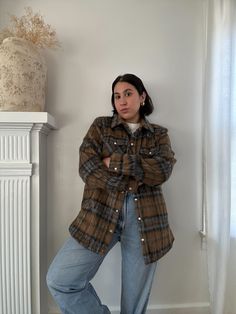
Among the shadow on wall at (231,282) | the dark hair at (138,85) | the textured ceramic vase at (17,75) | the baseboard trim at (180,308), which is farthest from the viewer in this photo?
the baseboard trim at (180,308)

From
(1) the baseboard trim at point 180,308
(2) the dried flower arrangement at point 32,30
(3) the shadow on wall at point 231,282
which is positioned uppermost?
(2) the dried flower arrangement at point 32,30

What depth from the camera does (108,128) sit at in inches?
60.4

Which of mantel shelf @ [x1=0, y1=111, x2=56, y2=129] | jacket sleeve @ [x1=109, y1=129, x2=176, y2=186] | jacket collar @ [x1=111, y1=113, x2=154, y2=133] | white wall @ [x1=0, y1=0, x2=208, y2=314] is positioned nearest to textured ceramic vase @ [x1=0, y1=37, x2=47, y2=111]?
mantel shelf @ [x1=0, y1=111, x2=56, y2=129]

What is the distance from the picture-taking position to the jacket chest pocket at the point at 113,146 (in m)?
1.48

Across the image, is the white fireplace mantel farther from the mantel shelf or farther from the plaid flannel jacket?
the plaid flannel jacket

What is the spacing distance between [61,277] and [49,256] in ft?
1.53

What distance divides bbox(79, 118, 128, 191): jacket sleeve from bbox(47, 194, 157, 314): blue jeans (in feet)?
0.45

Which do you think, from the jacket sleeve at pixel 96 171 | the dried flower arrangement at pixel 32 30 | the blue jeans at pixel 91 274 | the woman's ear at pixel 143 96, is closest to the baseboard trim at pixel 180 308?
the blue jeans at pixel 91 274

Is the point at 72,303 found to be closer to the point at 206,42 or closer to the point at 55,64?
the point at 55,64

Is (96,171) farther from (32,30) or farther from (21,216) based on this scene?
(32,30)

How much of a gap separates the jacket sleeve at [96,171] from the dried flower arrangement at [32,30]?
26.7 inches

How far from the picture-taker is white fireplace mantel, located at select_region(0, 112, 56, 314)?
4.90 feet

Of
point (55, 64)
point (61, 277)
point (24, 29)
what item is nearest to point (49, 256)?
point (61, 277)

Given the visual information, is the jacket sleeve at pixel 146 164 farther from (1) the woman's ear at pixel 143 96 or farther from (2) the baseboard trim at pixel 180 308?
(2) the baseboard trim at pixel 180 308
